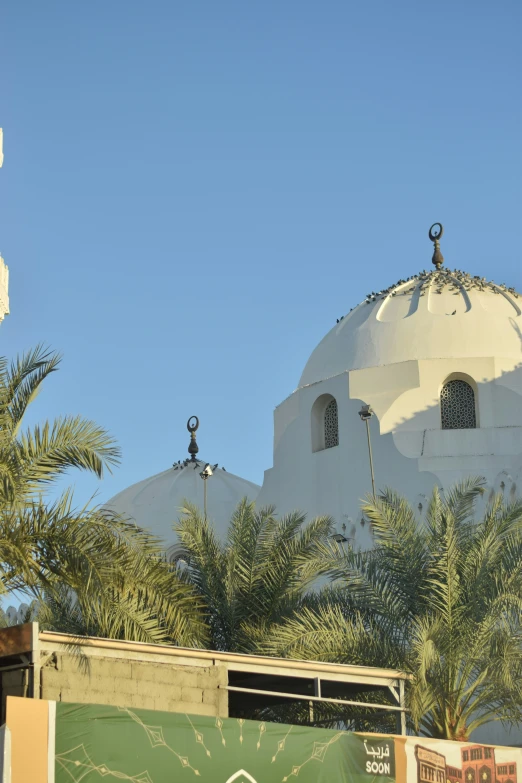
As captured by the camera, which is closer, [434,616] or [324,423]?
[434,616]

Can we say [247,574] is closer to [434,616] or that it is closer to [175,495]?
[434,616]

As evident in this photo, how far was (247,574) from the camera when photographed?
16.8 m

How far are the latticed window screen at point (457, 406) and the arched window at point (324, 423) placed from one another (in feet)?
7.76

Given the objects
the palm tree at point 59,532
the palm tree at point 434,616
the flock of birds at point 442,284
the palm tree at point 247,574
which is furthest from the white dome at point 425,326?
the palm tree at point 59,532

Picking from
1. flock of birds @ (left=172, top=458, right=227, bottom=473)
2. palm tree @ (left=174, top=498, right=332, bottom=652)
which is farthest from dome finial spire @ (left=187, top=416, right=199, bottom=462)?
palm tree @ (left=174, top=498, right=332, bottom=652)

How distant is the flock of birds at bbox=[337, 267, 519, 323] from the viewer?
27938 mm

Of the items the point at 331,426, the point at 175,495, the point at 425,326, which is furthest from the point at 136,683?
the point at 175,495

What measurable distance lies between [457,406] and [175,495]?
9671mm

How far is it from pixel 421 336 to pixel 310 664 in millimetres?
13976

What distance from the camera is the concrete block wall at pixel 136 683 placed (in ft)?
39.2

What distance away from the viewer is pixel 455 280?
28250 millimetres

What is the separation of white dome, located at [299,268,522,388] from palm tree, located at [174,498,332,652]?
994cm

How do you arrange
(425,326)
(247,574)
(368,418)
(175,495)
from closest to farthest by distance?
(247,574) < (368,418) < (425,326) < (175,495)

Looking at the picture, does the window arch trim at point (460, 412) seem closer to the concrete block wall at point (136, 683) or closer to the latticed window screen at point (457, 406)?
the latticed window screen at point (457, 406)
